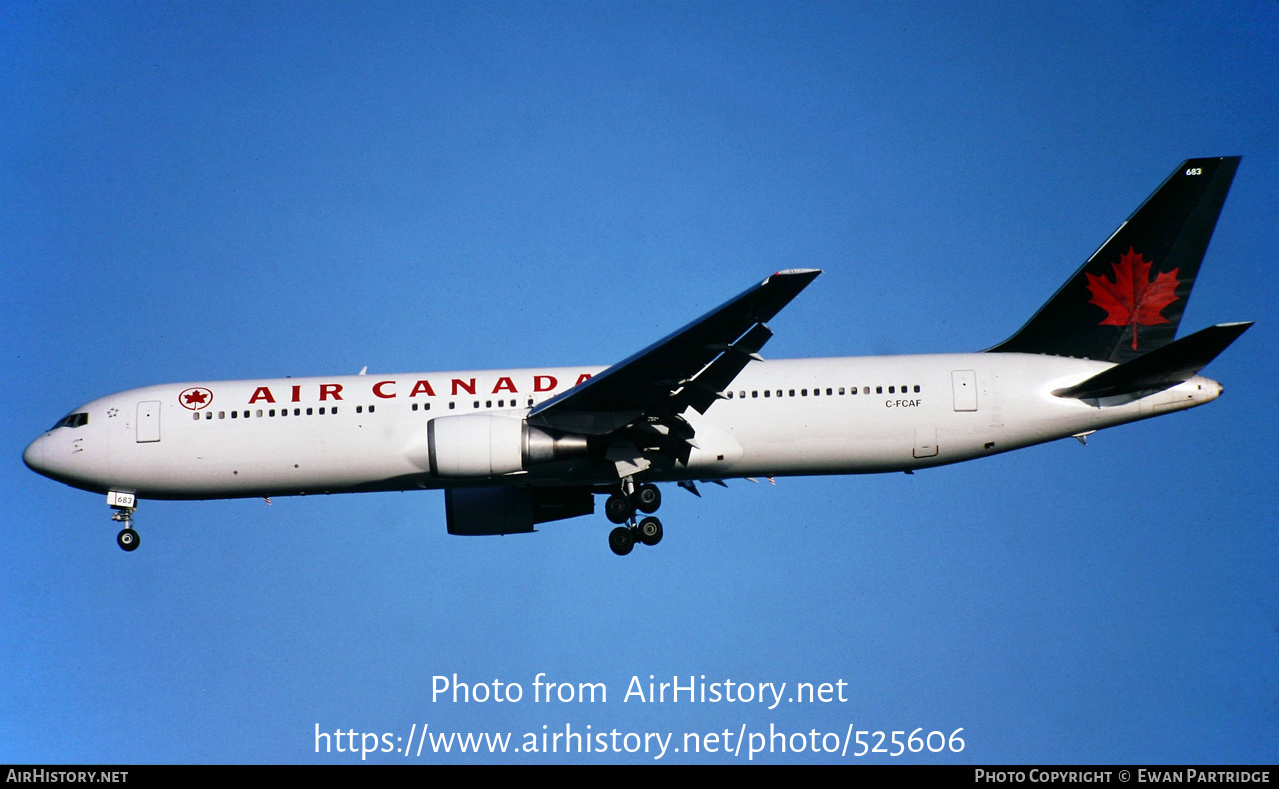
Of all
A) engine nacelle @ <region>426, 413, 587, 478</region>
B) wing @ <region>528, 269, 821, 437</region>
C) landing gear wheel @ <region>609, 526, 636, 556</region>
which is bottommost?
landing gear wheel @ <region>609, 526, 636, 556</region>

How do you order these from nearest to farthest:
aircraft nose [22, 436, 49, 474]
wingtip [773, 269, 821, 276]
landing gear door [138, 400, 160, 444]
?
wingtip [773, 269, 821, 276], landing gear door [138, 400, 160, 444], aircraft nose [22, 436, 49, 474]

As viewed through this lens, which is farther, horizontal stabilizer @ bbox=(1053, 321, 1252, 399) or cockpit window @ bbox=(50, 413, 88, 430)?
cockpit window @ bbox=(50, 413, 88, 430)

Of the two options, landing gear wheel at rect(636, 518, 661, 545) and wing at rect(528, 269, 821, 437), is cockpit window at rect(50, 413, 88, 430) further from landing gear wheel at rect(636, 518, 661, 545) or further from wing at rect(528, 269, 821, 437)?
landing gear wheel at rect(636, 518, 661, 545)

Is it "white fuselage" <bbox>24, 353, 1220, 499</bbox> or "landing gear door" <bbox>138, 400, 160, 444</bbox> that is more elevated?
"landing gear door" <bbox>138, 400, 160, 444</bbox>

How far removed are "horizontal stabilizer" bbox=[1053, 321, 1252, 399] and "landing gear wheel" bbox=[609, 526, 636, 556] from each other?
7833 millimetres

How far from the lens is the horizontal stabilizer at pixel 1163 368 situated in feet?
56.2

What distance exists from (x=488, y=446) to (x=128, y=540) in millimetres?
8080

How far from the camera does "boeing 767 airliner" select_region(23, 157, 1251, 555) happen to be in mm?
18797

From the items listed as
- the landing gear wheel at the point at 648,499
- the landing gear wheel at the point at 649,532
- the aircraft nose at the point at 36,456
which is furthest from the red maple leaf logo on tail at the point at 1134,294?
the aircraft nose at the point at 36,456

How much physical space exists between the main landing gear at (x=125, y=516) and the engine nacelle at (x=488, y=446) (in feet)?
22.4

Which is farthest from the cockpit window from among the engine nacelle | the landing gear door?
the engine nacelle

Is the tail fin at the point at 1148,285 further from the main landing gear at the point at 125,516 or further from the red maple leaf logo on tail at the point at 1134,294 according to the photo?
the main landing gear at the point at 125,516

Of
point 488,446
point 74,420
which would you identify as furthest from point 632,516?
point 74,420

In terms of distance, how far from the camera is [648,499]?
65.3 ft
